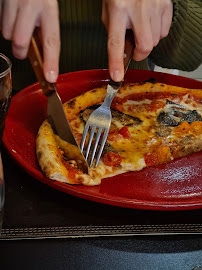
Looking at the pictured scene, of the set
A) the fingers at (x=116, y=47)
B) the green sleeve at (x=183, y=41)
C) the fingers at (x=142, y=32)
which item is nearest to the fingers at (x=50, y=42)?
the fingers at (x=116, y=47)

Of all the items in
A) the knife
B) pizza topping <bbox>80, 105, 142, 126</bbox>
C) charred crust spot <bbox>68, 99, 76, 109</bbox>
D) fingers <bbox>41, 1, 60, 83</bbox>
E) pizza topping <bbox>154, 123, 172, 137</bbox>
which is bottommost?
pizza topping <bbox>154, 123, 172, 137</bbox>

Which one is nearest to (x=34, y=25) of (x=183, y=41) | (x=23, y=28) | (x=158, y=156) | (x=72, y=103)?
(x=23, y=28)

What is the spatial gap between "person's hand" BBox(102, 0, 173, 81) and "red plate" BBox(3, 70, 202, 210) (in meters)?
0.31

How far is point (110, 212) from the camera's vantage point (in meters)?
0.98

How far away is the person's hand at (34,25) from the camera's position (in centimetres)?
101

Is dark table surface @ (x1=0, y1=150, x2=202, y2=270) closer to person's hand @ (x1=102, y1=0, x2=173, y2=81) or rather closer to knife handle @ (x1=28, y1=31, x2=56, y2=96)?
knife handle @ (x1=28, y1=31, x2=56, y2=96)

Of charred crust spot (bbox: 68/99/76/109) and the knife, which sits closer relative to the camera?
the knife

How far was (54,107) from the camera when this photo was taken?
1100mm

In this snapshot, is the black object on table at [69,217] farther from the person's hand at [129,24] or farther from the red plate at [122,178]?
the person's hand at [129,24]

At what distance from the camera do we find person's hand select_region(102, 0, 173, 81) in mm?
1126

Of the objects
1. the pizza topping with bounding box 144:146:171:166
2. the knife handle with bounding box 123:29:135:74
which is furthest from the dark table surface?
the knife handle with bounding box 123:29:135:74

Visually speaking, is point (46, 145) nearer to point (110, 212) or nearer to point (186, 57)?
point (110, 212)

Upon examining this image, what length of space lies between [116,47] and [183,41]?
0.76 meters

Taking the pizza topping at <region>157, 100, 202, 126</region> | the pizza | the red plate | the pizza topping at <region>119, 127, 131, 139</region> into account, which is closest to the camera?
the red plate
